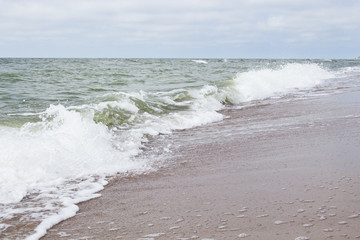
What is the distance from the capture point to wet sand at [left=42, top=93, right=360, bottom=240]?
207cm

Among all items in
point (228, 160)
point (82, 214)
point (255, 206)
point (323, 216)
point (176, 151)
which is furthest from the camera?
point (176, 151)

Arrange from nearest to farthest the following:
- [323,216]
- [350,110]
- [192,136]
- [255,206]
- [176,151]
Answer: [323,216] → [255,206] → [176,151] → [192,136] → [350,110]

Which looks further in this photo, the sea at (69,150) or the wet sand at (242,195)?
the sea at (69,150)

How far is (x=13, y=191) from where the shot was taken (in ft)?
9.82

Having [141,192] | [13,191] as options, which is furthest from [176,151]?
[13,191]

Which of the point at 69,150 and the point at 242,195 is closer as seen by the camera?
the point at 242,195

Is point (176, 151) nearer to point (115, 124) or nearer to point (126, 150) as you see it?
point (126, 150)

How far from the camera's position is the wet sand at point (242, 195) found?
207 centimetres

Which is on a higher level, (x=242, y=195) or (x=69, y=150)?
(x=69, y=150)

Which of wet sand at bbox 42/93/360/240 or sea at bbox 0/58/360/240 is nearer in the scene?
wet sand at bbox 42/93/360/240

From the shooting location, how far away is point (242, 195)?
2629mm

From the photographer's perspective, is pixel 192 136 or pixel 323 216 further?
pixel 192 136

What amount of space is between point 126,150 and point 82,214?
1917 mm

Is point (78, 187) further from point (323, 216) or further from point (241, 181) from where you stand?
point (323, 216)
